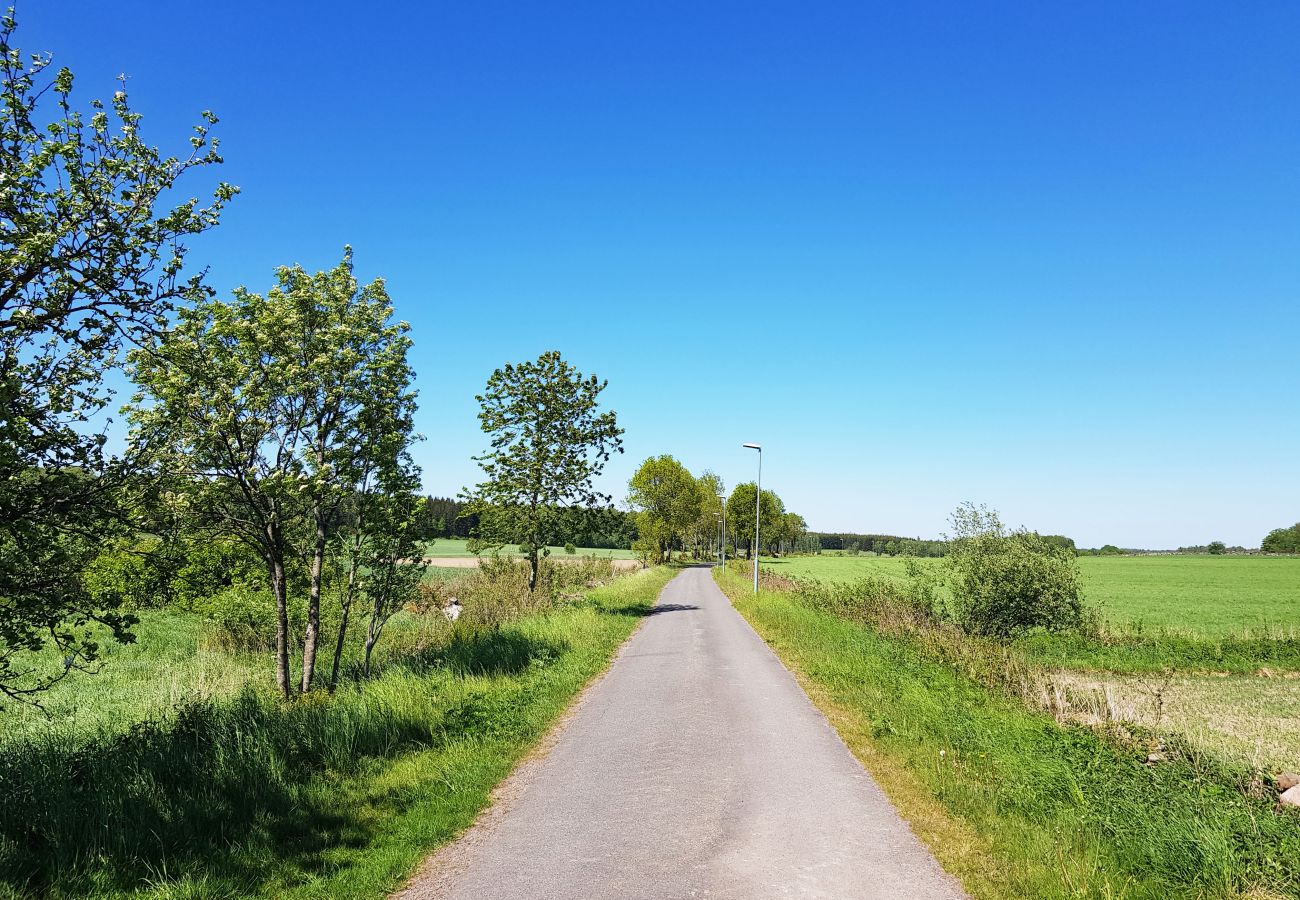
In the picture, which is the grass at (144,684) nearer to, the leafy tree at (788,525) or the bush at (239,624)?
the bush at (239,624)

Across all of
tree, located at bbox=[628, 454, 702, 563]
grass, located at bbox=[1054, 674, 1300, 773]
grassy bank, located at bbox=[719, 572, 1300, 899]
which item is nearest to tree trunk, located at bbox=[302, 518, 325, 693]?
grassy bank, located at bbox=[719, 572, 1300, 899]

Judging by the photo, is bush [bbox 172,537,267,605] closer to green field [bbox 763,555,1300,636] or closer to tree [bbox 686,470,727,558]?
green field [bbox 763,555,1300,636]

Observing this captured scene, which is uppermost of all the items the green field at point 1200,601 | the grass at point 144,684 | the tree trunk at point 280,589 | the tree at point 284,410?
the tree at point 284,410

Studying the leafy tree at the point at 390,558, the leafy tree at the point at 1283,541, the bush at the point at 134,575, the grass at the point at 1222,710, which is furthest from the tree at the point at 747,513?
the leafy tree at the point at 1283,541

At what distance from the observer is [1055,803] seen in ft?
24.2

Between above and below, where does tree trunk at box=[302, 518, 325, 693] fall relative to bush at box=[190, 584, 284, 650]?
above

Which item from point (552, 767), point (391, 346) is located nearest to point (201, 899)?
point (552, 767)

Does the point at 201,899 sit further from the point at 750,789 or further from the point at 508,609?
the point at 508,609

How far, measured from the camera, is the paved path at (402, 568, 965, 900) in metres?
5.71

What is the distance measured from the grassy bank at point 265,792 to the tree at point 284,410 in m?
3.01

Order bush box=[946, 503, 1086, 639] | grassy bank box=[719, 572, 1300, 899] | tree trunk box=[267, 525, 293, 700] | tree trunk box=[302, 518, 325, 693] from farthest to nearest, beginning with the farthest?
bush box=[946, 503, 1086, 639] < tree trunk box=[302, 518, 325, 693] < tree trunk box=[267, 525, 293, 700] < grassy bank box=[719, 572, 1300, 899]

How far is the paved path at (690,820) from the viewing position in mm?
5711

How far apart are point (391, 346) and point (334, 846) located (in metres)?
9.95

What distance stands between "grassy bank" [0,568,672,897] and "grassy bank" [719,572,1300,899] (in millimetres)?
5117
